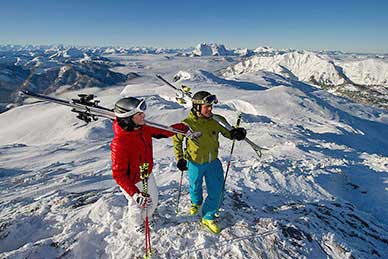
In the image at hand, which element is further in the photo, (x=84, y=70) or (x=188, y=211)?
(x=84, y=70)

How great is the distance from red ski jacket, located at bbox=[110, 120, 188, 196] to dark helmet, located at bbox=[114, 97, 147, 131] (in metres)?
0.10

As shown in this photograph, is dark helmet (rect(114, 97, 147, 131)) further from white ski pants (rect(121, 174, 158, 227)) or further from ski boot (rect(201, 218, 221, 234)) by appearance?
ski boot (rect(201, 218, 221, 234))

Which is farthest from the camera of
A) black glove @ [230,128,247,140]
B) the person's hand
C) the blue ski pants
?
black glove @ [230,128,247,140]

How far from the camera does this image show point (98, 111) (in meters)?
4.89

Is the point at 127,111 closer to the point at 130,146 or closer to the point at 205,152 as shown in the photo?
the point at 130,146

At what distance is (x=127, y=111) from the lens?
190 inches

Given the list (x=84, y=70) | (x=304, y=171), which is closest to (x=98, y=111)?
(x=304, y=171)

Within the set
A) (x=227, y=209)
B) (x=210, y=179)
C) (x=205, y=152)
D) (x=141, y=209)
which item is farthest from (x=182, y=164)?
(x=227, y=209)

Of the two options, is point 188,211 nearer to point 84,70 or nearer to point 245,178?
point 245,178

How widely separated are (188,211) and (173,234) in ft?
3.03

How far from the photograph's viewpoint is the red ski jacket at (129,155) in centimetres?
486

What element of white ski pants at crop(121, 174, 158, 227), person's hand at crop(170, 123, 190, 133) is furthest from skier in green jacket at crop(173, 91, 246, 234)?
white ski pants at crop(121, 174, 158, 227)

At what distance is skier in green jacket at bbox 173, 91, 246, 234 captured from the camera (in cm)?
572

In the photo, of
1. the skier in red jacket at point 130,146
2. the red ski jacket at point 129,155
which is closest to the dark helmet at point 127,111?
the skier in red jacket at point 130,146
